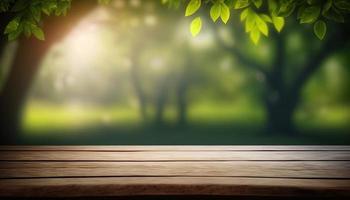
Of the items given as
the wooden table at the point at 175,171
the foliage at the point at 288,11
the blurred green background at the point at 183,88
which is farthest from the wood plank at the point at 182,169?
the blurred green background at the point at 183,88

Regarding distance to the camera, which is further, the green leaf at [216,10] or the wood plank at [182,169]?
the green leaf at [216,10]

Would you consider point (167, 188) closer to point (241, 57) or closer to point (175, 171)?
point (175, 171)

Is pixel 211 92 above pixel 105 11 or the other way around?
the other way around

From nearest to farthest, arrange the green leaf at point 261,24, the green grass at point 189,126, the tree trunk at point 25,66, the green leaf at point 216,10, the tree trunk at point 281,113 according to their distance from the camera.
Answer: the green leaf at point 216,10 < the green leaf at point 261,24 < the tree trunk at point 25,66 < the green grass at point 189,126 < the tree trunk at point 281,113

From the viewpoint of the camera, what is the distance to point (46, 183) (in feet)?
5.94

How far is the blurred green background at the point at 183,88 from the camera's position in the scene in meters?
5.39

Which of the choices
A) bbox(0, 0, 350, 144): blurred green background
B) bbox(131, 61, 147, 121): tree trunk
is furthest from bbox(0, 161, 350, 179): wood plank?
bbox(131, 61, 147, 121): tree trunk

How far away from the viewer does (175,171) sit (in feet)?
6.70

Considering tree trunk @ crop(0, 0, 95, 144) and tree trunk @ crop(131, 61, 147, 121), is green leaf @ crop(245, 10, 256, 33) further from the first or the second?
tree trunk @ crop(131, 61, 147, 121)

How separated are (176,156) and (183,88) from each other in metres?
3.44

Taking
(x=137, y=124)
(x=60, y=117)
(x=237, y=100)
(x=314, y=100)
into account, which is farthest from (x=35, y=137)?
(x=314, y=100)

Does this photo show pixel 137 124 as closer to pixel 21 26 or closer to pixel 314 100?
pixel 314 100

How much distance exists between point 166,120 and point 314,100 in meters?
2.09

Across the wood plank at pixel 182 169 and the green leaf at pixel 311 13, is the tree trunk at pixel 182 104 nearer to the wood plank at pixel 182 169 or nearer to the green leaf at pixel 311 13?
the wood plank at pixel 182 169
